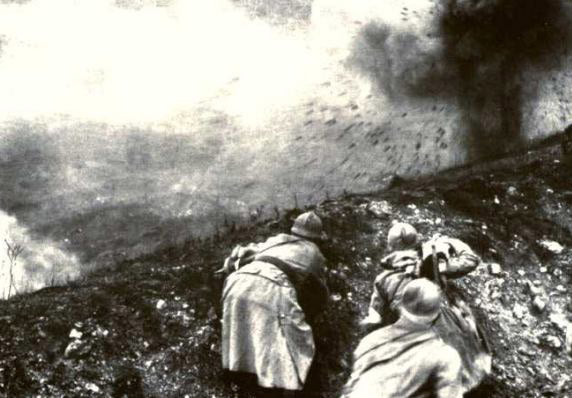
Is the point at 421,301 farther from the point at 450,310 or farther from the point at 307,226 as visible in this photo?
the point at 307,226

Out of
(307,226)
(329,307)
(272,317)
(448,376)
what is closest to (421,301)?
(448,376)

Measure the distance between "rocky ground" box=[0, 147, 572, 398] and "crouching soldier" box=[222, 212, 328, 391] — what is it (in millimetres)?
879

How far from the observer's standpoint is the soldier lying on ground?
20.8ft

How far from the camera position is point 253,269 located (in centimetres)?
677

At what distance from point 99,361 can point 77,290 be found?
5.64 feet

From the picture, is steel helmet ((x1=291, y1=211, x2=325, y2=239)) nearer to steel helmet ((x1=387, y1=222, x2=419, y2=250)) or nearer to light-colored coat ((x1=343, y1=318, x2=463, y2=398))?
steel helmet ((x1=387, y1=222, x2=419, y2=250))

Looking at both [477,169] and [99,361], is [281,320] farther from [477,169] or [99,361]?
[477,169]

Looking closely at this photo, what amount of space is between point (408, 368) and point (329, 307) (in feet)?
10.9

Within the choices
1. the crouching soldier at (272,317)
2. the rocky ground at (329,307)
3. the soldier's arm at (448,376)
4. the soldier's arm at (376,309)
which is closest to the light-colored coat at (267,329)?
the crouching soldier at (272,317)

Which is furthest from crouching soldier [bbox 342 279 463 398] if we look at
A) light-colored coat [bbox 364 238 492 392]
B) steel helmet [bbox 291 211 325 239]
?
steel helmet [bbox 291 211 325 239]

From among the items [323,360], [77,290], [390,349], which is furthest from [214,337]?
[390,349]

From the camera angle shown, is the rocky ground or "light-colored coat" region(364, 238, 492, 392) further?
the rocky ground

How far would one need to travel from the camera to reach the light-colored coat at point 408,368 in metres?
5.14

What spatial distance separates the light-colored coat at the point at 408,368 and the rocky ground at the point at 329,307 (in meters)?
2.10
